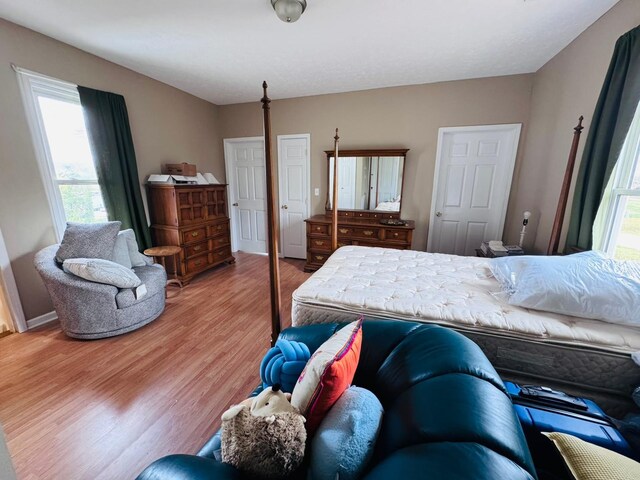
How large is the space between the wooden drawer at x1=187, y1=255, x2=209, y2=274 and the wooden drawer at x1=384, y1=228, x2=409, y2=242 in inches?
100

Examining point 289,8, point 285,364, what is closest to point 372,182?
point 289,8

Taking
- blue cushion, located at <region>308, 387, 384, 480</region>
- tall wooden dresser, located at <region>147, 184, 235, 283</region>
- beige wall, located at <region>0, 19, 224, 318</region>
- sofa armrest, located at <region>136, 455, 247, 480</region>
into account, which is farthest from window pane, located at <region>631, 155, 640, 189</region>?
beige wall, located at <region>0, 19, 224, 318</region>

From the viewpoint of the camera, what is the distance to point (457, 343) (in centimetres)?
90

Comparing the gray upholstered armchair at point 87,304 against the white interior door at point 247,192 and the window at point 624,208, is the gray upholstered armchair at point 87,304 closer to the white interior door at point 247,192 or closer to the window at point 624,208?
the white interior door at point 247,192

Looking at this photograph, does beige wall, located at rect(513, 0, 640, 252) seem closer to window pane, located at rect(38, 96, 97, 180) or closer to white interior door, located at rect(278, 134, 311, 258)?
white interior door, located at rect(278, 134, 311, 258)

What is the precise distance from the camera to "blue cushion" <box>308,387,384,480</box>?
646 millimetres

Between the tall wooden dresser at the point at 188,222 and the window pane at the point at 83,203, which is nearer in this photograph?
the window pane at the point at 83,203

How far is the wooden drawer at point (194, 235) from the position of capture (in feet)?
10.7

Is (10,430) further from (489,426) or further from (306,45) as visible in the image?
(306,45)

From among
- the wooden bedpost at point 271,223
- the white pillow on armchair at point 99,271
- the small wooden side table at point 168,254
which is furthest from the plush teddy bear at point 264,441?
the small wooden side table at point 168,254

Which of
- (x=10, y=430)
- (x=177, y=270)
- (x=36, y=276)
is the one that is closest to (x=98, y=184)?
(x=36, y=276)

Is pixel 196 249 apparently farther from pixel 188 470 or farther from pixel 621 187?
pixel 621 187

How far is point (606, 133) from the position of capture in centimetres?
180

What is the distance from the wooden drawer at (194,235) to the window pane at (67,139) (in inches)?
42.7
